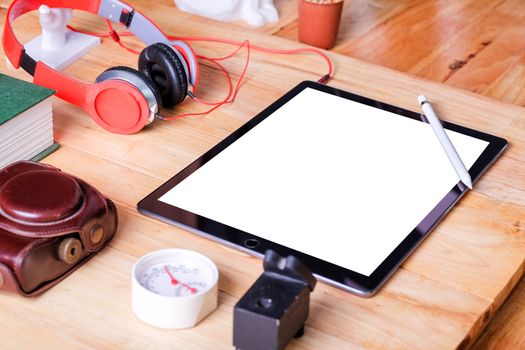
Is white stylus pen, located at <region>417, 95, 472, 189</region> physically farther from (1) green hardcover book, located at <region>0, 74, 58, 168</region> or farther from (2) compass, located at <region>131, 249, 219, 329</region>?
(1) green hardcover book, located at <region>0, 74, 58, 168</region>

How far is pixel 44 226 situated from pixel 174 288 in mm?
134

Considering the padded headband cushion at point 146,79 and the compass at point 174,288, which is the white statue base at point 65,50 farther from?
the compass at point 174,288

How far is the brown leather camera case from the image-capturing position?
2.84 ft

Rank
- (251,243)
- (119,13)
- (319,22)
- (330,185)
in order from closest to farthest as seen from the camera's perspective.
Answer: (251,243), (330,185), (119,13), (319,22)

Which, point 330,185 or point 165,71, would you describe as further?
point 165,71

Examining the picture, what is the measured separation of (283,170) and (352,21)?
0.70 meters

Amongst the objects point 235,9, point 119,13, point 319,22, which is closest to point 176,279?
point 119,13

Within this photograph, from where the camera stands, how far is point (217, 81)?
4.33 ft

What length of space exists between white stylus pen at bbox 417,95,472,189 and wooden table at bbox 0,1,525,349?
0.02 metres

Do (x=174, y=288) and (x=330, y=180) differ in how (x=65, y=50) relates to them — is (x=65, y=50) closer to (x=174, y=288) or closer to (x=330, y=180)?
(x=330, y=180)

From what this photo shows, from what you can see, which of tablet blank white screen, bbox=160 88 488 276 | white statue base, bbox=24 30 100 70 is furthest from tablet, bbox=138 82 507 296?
white statue base, bbox=24 30 100 70

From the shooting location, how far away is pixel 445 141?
115 cm

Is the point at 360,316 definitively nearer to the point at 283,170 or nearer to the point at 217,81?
the point at 283,170

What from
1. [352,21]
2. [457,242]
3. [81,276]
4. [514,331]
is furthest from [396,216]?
[352,21]
